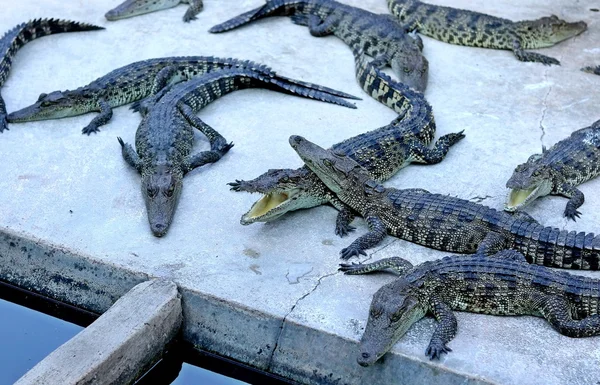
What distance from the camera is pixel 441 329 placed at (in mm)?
4430

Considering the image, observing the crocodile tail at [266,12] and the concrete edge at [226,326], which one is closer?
the concrete edge at [226,326]

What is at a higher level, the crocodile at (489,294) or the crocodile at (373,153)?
the crocodile at (489,294)

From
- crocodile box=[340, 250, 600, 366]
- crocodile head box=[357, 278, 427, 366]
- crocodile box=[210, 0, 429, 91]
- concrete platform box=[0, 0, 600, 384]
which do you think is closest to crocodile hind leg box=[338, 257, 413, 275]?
concrete platform box=[0, 0, 600, 384]

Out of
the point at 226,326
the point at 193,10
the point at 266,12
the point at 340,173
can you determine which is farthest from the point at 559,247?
the point at 193,10

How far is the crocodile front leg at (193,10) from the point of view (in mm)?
8766

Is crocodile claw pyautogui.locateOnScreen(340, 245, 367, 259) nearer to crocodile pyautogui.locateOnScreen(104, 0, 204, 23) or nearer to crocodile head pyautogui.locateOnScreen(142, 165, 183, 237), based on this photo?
crocodile head pyautogui.locateOnScreen(142, 165, 183, 237)

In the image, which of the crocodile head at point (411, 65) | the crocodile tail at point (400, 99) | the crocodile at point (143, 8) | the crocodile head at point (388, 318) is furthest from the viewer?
the crocodile at point (143, 8)

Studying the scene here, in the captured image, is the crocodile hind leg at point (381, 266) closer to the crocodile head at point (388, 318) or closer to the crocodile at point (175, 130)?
the crocodile head at point (388, 318)

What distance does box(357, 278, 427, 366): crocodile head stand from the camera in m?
4.23

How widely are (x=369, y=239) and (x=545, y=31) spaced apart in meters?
4.16

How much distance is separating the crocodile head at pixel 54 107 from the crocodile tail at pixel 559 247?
3610mm

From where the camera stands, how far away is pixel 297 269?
5000 mm

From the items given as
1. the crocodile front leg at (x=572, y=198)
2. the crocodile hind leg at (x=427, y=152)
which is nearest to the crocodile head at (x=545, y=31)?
the crocodile hind leg at (x=427, y=152)

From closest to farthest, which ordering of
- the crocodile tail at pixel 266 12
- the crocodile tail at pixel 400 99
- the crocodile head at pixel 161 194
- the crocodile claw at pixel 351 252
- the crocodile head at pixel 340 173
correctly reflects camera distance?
the crocodile claw at pixel 351 252 → the crocodile head at pixel 161 194 → the crocodile head at pixel 340 173 → the crocodile tail at pixel 400 99 → the crocodile tail at pixel 266 12
